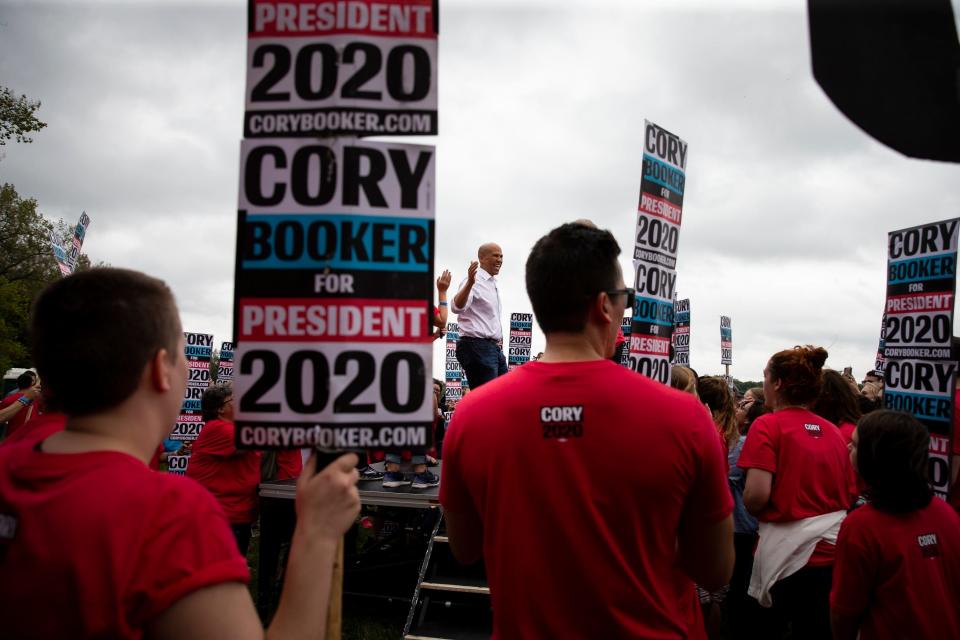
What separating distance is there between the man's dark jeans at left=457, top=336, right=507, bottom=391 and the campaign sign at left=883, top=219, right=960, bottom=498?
350 cm

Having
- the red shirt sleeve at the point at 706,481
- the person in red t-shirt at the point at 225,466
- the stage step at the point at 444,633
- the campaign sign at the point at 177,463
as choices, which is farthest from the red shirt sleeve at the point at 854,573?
the campaign sign at the point at 177,463

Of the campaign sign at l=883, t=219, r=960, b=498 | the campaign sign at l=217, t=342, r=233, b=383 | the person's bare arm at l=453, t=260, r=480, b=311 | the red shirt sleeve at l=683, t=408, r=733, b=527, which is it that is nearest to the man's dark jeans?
the person's bare arm at l=453, t=260, r=480, b=311

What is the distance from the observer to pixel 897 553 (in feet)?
9.45

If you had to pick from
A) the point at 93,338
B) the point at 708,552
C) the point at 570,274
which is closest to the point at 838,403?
the point at 708,552

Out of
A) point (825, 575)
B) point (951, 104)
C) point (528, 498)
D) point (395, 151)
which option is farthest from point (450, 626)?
point (951, 104)

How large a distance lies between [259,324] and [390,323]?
417 mm

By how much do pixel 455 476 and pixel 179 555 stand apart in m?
1.08

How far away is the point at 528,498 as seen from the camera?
6.83 feet

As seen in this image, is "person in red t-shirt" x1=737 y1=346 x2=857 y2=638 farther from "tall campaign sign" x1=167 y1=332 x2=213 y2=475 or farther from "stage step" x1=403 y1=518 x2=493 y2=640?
"tall campaign sign" x1=167 y1=332 x2=213 y2=475

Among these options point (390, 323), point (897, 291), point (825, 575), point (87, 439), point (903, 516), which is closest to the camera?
point (87, 439)

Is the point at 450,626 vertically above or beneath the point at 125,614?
beneath

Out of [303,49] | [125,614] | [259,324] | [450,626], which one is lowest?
[450,626]

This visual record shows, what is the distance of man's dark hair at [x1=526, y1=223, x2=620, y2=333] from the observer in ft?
7.40

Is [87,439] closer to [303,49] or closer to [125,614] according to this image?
[125,614]
